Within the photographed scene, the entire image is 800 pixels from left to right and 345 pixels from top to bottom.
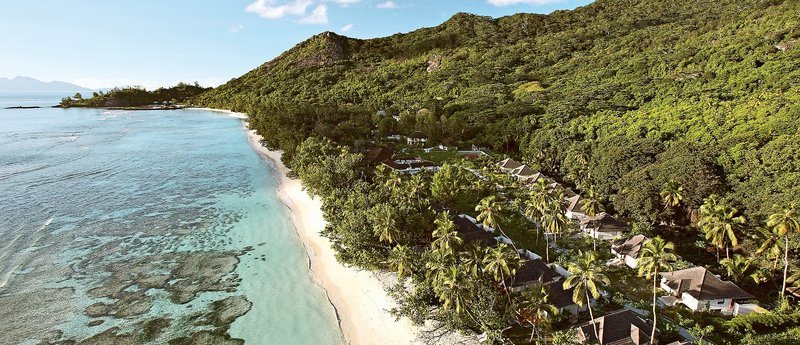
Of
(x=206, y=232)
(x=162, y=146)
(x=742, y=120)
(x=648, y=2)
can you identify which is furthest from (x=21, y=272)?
(x=648, y=2)

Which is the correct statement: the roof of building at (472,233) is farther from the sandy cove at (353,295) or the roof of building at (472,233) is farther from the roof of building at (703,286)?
the roof of building at (703,286)

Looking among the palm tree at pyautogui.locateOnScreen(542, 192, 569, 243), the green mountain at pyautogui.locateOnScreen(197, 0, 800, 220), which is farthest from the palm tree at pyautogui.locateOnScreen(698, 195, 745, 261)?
the palm tree at pyautogui.locateOnScreen(542, 192, 569, 243)

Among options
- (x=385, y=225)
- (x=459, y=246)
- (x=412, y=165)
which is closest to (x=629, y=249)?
(x=459, y=246)

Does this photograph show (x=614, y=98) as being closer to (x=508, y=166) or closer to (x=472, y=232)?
(x=508, y=166)

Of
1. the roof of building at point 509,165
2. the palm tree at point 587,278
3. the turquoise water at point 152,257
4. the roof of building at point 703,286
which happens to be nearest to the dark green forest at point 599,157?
the palm tree at point 587,278

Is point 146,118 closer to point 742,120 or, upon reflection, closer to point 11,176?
point 11,176
